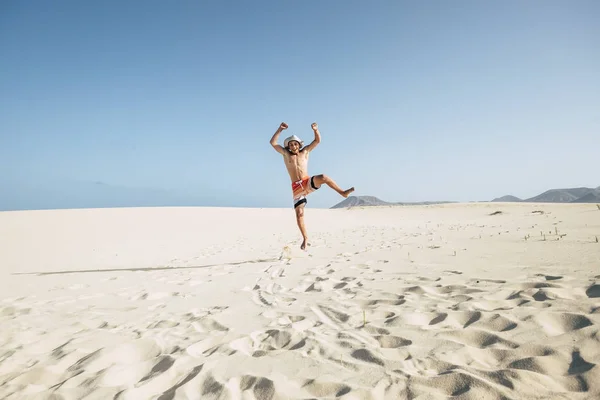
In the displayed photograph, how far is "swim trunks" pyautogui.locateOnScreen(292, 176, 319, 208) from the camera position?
623 cm

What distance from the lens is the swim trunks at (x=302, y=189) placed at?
245 inches

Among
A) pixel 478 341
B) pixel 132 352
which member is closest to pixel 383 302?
pixel 478 341

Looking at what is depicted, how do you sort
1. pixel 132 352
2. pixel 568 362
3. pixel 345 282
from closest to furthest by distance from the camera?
pixel 568 362, pixel 132 352, pixel 345 282

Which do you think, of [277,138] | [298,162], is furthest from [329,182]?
[277,138]

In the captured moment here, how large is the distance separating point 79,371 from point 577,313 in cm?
367

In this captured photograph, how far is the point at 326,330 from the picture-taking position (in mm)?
2463

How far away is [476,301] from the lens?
2.76 meters

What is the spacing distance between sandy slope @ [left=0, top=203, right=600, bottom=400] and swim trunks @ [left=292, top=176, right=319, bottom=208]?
5.03ft

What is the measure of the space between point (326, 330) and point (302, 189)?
→ 4.08 metres

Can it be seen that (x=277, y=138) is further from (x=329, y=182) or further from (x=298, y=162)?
(x=329, y=182)

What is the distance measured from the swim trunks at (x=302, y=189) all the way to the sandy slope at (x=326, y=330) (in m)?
1.53

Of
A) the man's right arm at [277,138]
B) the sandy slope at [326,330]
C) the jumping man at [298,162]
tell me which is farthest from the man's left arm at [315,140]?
the sandy slope at [326,330]

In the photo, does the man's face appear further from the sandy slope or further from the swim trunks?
the sandy slope

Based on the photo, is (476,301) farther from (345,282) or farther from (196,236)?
(196,236)
